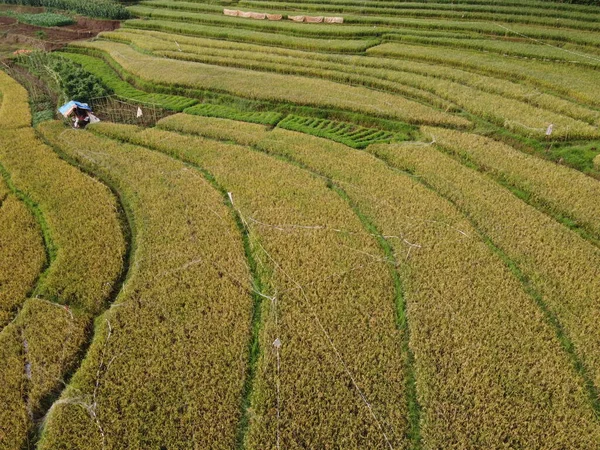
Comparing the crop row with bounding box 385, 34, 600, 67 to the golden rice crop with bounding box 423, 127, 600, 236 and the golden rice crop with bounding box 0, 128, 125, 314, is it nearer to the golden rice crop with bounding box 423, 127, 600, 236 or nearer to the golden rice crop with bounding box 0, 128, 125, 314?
the golden rice crop with bounding box 423, 127, 600, 236

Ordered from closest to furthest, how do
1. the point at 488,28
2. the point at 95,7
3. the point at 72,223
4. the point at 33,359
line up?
1. the point at 33,359
2. the point at 72,223
3. the point at 488,28
4. the point at 95,7

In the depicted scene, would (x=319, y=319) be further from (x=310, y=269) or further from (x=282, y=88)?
(x=282, y=88)

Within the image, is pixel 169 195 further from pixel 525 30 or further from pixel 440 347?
pixel 525 30

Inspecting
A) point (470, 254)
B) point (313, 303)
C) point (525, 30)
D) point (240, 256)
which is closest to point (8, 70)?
point (240, 256)

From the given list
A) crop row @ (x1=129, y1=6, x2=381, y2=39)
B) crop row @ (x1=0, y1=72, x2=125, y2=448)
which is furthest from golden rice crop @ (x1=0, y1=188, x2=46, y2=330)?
crop row @ (x1=129, y1=6, x2=381, y2=39)

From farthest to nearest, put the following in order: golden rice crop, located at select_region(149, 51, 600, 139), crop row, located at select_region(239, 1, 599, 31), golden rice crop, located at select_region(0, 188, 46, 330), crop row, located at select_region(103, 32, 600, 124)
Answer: crop row, located at select_region(239, 1, 599, 31) → crop row, located at select_region(103, 32, 600, 124) → golden rice crop, located at select_region(149, 51, 600, 139) → golden rice crop, located at select_region(0, 188, 46, 330)

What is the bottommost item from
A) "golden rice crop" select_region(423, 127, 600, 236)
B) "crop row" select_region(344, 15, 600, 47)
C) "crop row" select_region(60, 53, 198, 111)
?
"golden rice crop" select_region(423, 127, 600, 236)

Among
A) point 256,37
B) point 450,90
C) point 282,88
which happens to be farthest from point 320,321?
point 256,37
